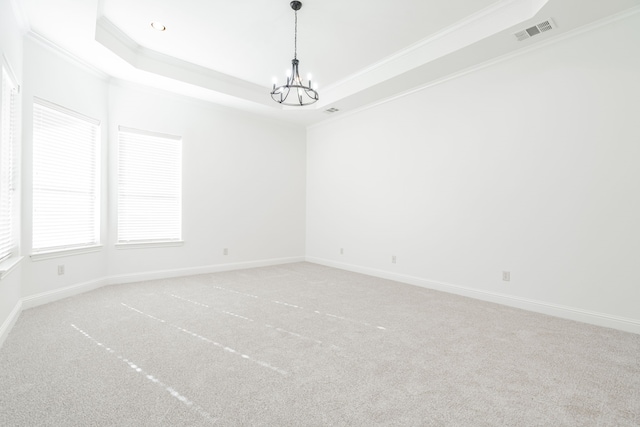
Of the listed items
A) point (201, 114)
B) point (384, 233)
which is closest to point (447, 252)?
point (384, 233)

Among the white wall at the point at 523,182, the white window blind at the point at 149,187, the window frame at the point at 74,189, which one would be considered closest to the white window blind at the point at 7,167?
the window frame at the point at 74,189

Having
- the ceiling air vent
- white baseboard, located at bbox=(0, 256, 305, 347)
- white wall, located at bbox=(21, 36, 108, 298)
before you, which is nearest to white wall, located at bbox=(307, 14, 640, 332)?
the ceiling air vent

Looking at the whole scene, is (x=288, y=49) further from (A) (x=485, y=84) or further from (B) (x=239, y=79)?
(A) (x=485, y=84)

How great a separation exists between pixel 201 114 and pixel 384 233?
367 cm

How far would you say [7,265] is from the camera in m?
2.80

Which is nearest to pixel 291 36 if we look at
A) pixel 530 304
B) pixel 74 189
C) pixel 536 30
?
pixel 536 30

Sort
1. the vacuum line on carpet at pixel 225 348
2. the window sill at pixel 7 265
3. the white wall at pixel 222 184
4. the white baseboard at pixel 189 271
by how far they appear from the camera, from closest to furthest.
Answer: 1. the vacuum line on carpet at pixel 225 348
2. the window sill at pixel 7 265
3. the white baseboard at pixel 189 271
4. the white wall at pixel 222 184

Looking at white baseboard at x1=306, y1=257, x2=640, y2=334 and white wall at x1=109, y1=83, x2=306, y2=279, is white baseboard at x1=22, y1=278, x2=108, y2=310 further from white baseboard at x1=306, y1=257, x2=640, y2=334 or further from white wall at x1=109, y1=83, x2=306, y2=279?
white baseboard at x1=306, y1=257, x2=640, y2=334

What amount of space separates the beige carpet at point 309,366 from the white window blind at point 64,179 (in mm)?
837

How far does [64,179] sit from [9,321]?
178 cm

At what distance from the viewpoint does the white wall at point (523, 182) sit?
3062mm

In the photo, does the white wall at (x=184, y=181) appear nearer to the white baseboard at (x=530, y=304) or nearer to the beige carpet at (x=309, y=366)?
the beige carpet at (x=309, y=366)

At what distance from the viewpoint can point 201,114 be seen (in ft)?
17.7

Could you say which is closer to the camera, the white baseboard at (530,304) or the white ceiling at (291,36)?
the white baseboard at (530,304)
